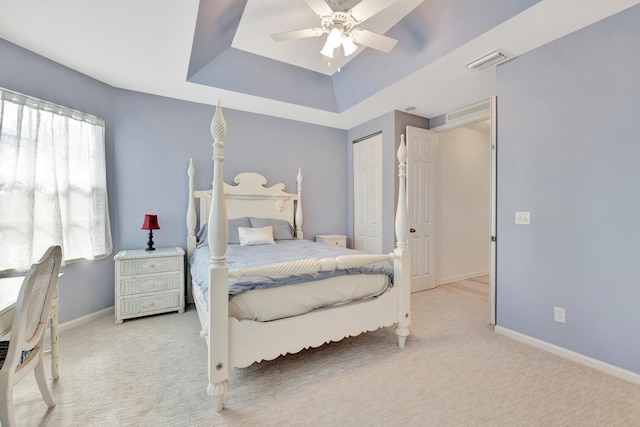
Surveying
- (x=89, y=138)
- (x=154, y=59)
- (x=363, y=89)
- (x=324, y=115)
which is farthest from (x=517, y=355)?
(x=89, y=138)

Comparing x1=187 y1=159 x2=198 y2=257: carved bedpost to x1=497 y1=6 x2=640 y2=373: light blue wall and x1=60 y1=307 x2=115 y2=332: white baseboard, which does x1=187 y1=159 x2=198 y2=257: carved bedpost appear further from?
x1=497 y1=6 x2=640 y2=373: light blue wall

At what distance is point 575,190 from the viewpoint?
2105 millimetres

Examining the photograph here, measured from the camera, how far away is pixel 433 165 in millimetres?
4023

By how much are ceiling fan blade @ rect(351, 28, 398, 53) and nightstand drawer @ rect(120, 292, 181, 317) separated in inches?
124

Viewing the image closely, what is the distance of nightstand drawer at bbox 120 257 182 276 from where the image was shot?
278cm

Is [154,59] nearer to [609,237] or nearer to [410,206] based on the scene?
→ [410,206]

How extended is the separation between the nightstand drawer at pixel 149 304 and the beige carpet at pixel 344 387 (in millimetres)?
315

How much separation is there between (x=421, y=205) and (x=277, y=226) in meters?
2.11

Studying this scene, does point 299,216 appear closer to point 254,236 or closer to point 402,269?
point 254,236

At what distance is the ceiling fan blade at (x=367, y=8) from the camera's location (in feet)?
6.14

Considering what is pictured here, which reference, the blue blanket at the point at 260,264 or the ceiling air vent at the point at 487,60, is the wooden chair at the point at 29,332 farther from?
the ceiling air vent at the point at 487,60

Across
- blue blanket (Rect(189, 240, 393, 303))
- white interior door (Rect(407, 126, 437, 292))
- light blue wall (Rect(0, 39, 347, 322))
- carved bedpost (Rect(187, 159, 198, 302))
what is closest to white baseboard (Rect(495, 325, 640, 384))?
blue blanket (Rect(189, 240, 393, 303))

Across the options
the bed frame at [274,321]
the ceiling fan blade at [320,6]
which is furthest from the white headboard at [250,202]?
the ceiling fan blade at [320,6]

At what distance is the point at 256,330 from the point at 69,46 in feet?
9.51
